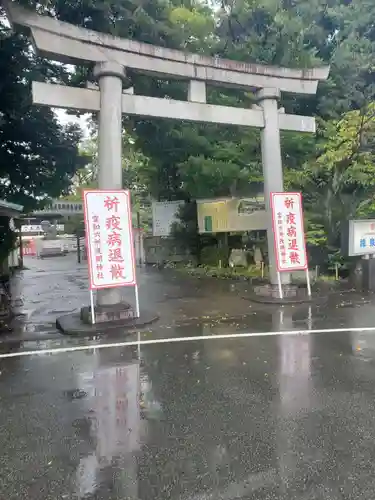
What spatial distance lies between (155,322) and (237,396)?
4276mm

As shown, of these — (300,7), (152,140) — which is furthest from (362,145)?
(300,7)

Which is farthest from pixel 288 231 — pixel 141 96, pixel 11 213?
pixel 11 213

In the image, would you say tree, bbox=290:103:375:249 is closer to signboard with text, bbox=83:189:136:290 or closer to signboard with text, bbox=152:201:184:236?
signboard with text, bbox=83:189:136:290

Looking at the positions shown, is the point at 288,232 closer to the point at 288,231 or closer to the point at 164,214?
the point at 288,231

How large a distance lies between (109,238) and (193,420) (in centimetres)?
523

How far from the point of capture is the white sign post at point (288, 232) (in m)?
10.7

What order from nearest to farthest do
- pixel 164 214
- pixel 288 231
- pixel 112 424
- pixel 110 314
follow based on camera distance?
1. pixel 112 424
2. pixel 110 314
3. pixel 288 231
4. pixel 164 214

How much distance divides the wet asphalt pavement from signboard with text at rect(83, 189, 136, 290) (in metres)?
1.61

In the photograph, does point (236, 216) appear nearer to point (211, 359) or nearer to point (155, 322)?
point (155, 322)

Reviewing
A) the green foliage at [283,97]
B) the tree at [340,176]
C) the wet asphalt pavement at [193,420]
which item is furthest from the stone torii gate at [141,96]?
the wet asphalt pavement at [193,420]

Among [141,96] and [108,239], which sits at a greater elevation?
[141,96]

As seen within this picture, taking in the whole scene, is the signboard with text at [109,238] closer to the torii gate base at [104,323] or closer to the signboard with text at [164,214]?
the torii gate base at [104,323]

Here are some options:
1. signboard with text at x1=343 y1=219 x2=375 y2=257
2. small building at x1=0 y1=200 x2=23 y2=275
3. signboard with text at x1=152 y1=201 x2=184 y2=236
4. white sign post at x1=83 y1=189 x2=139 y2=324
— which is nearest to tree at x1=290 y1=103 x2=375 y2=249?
signboard with text at x1=343 y1=219 x2=375 y2=257

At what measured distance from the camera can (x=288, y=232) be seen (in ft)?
35.7
